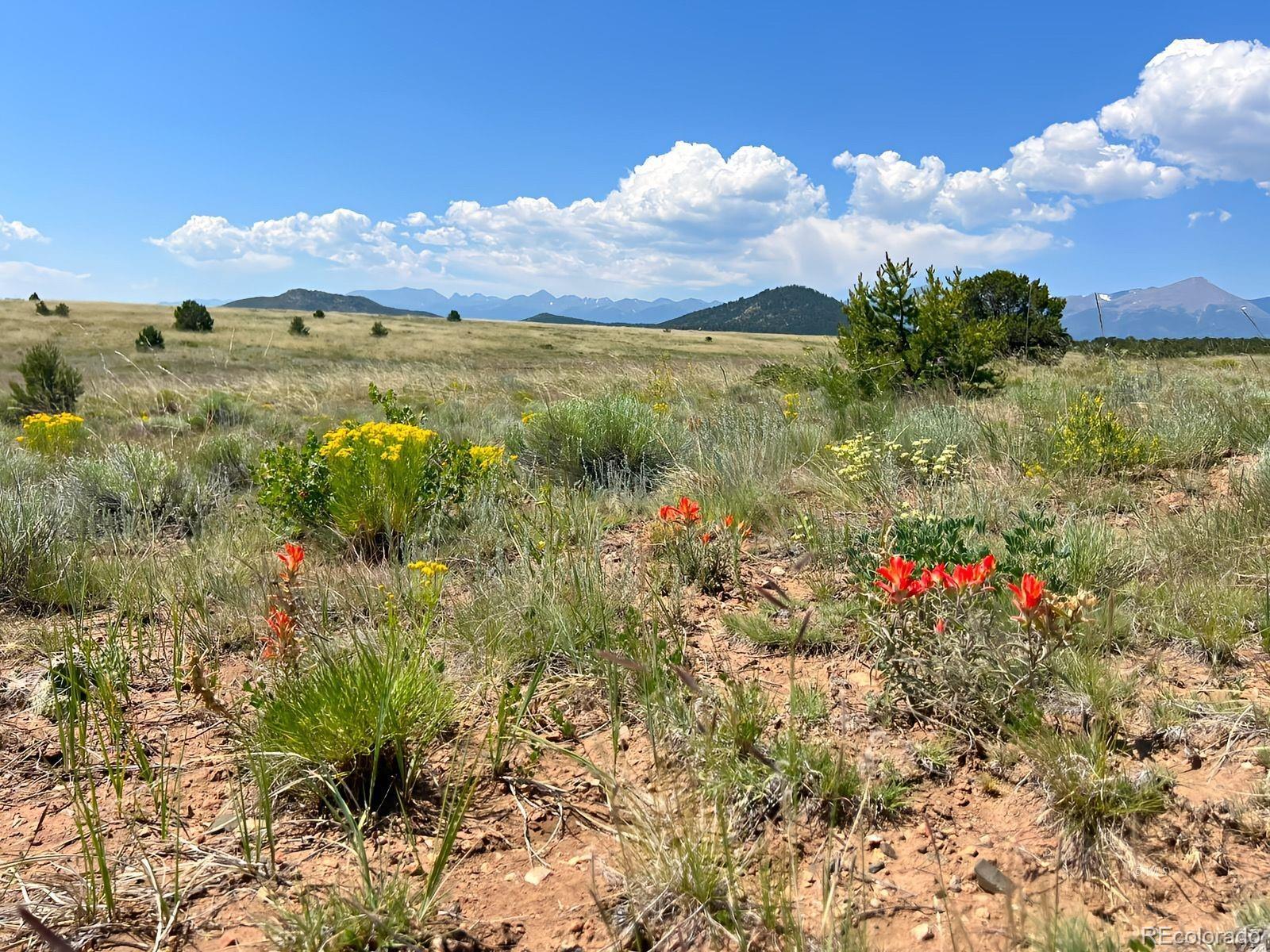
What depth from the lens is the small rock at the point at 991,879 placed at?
155cm

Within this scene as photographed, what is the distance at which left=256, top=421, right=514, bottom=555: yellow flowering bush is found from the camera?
4.03 m

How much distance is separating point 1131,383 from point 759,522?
5.83 metres

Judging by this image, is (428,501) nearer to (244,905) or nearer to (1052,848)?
(244,905)

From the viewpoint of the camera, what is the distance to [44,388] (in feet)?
33.5

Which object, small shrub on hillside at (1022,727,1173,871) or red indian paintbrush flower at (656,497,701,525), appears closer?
small shrub on hillside at (1022,727,1173,871)

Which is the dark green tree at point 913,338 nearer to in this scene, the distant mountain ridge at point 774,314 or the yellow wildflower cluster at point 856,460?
the yellow wildflower cluster at point 856,460

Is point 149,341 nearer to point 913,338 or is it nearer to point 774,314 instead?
point 913,338

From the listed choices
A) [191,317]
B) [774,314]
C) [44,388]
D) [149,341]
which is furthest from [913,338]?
[774,314]

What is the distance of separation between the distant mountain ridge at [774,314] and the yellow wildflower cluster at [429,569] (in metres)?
144

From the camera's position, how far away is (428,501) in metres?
4.31

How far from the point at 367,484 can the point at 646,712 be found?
8.48 feet

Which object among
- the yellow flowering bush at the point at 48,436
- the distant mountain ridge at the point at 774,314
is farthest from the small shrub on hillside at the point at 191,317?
the distant mountain ridge at the point at 774,314

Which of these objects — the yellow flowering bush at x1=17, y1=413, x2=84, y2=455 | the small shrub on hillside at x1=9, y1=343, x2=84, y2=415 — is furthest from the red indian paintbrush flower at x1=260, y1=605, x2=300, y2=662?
the small shrub on hillside at x1=9, y1=343, x2=84, y2=415

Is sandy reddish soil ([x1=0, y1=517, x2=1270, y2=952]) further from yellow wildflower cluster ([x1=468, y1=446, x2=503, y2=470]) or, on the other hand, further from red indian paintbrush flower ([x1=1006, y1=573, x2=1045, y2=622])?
yellow wildflower cluster ([x1=468, y1=446, x2=503, y2=470])
